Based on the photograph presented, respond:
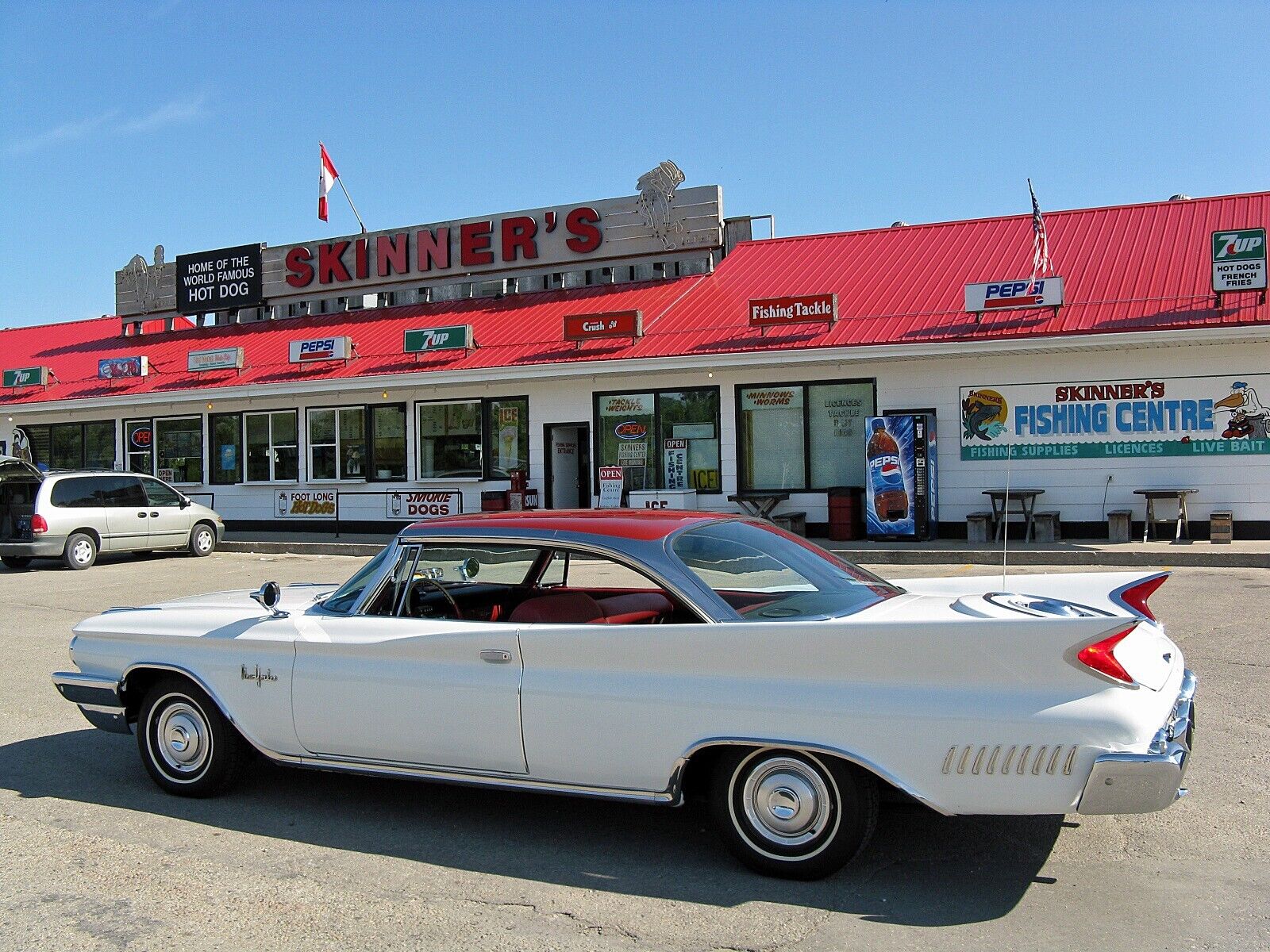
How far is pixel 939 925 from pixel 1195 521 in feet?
49.9

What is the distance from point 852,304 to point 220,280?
58.8 feet

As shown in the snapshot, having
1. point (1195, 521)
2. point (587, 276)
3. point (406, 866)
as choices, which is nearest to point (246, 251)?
point (587, 276)

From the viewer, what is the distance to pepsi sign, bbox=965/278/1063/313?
1717 cm

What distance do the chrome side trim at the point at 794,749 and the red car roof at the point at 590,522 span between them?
89cm

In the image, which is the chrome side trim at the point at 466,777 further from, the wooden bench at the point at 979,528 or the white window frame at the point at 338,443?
the white window frame at the point at 338,443

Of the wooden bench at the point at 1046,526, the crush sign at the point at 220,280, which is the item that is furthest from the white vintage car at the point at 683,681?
the crush sign at the point at 220,280

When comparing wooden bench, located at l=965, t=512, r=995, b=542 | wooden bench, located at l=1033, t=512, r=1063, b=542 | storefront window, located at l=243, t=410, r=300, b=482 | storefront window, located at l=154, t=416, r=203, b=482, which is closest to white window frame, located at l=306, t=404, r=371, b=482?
storefront window, located at l=243, t=410, r=300, b=482

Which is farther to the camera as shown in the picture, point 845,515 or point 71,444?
point 71,444

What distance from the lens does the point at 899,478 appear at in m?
17.2

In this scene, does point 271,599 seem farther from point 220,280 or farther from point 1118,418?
point 220,280

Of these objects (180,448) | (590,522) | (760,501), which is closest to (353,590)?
(590,522)

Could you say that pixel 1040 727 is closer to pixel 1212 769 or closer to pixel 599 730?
pixel 599 730

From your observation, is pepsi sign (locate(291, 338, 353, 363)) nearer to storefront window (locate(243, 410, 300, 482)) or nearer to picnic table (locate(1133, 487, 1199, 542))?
storefront window (locate(243, 410, 300, 482))

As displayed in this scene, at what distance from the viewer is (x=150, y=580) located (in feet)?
51.5
